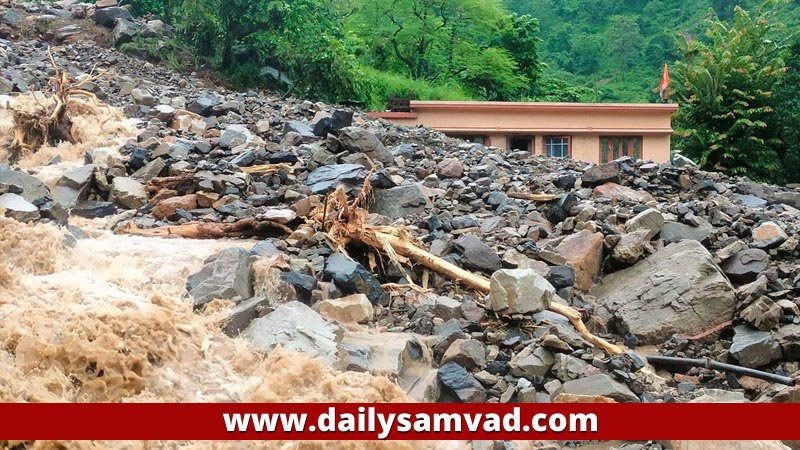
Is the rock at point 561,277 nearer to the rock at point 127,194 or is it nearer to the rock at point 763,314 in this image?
the rock at point 763,314

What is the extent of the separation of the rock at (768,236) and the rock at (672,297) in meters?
0.88

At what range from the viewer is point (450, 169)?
33.8ft

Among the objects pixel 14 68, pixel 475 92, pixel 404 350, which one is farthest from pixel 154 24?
pixel 404 350

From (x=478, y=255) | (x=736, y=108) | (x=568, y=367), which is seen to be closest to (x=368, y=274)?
(x=478, y=255)

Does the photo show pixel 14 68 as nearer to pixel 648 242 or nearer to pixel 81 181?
pixel 81 181

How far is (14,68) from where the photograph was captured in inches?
550

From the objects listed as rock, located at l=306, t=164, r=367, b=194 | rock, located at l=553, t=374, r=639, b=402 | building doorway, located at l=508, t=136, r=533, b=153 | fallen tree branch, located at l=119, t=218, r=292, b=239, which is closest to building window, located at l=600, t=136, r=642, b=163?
building doorway, located at l=508, t=136, r=533, b=153

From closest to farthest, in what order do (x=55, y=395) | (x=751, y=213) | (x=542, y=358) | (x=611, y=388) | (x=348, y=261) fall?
1. (x=55, y=395)
2. (x=611, y=388)
3. (x=542, y=358)
4. (x=348, y=261)
5. (x=751, y=213)

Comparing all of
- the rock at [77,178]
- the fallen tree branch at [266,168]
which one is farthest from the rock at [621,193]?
the rock at [77,178]

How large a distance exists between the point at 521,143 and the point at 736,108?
5.52m

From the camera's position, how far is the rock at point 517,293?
625 cm

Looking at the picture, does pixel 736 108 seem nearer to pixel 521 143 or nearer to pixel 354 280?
pixel 521 143

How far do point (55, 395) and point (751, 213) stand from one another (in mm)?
7052

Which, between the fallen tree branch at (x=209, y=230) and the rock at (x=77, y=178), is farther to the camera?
the rock at (x=77, y=178)
